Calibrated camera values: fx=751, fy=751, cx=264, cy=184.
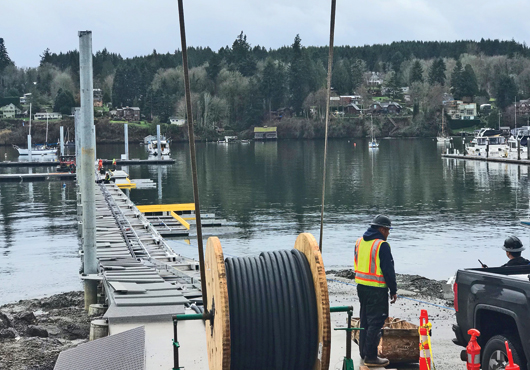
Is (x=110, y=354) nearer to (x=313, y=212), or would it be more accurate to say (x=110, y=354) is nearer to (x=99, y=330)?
(x=99, y=330)

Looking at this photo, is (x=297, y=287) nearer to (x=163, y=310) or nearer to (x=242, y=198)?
(x=163, y=310)

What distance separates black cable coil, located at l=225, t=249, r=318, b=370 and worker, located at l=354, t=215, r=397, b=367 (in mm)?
1412

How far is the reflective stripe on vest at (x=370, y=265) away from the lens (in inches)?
348

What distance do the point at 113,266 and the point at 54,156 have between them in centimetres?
10444

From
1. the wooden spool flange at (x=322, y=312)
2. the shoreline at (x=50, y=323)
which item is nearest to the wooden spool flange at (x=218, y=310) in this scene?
the wooden spool flange at (x=322, y=312)

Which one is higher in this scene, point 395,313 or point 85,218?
point 85,218

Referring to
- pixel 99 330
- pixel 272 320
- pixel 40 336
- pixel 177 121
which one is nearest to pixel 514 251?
pixel 272 320

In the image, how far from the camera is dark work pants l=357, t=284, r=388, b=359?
8.91 m

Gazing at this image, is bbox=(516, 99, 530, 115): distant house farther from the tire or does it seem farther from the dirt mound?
the tire

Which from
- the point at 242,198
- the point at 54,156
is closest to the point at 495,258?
the point at 242,198

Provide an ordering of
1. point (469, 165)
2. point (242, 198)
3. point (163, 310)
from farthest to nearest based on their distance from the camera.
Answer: point (469, 165), point (242, 198), point (163, 310)

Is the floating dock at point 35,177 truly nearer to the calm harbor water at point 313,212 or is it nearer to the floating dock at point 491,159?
the calm harbor water at point 313,212

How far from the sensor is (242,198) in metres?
54.8

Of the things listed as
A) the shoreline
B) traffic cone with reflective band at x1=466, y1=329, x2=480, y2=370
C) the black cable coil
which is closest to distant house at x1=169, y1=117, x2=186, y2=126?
the shoreline
